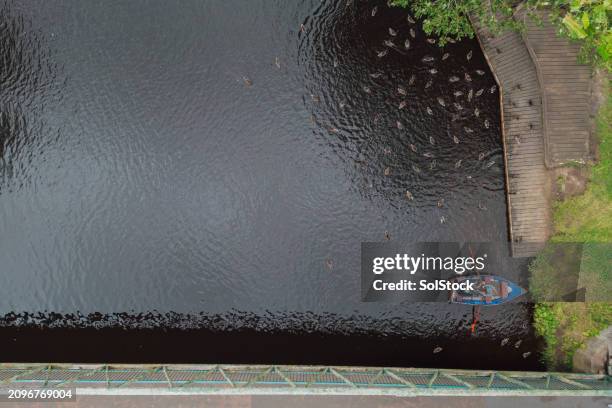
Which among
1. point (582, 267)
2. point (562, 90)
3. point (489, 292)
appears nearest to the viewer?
point (562, 90)

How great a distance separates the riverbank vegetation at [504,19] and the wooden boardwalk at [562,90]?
0.71m

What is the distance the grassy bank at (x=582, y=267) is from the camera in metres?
21.1

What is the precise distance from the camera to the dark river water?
73.3 feet

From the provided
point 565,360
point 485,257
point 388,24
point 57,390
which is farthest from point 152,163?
point 565,360

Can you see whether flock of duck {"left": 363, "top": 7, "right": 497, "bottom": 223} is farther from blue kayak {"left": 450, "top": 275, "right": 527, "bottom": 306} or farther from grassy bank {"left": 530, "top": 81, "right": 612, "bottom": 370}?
grassy bank {"left": 530, "top": 81, "right": 612, "bottom": 370}

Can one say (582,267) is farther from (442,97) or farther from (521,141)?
(442,97)

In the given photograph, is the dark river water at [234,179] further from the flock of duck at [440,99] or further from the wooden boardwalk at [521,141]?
the wooden boardwalk at [521,141]

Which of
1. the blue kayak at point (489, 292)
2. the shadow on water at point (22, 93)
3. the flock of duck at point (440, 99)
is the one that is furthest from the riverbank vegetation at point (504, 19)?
the shadow on water at point (22, 93)

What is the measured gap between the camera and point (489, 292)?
862 inches

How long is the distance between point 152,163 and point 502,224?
1770 cm

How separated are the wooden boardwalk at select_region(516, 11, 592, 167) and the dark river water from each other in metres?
2.35

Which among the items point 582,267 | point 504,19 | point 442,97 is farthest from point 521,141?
point 582,267

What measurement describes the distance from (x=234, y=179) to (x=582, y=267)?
17.3 metres

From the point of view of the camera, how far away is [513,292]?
21.9m
